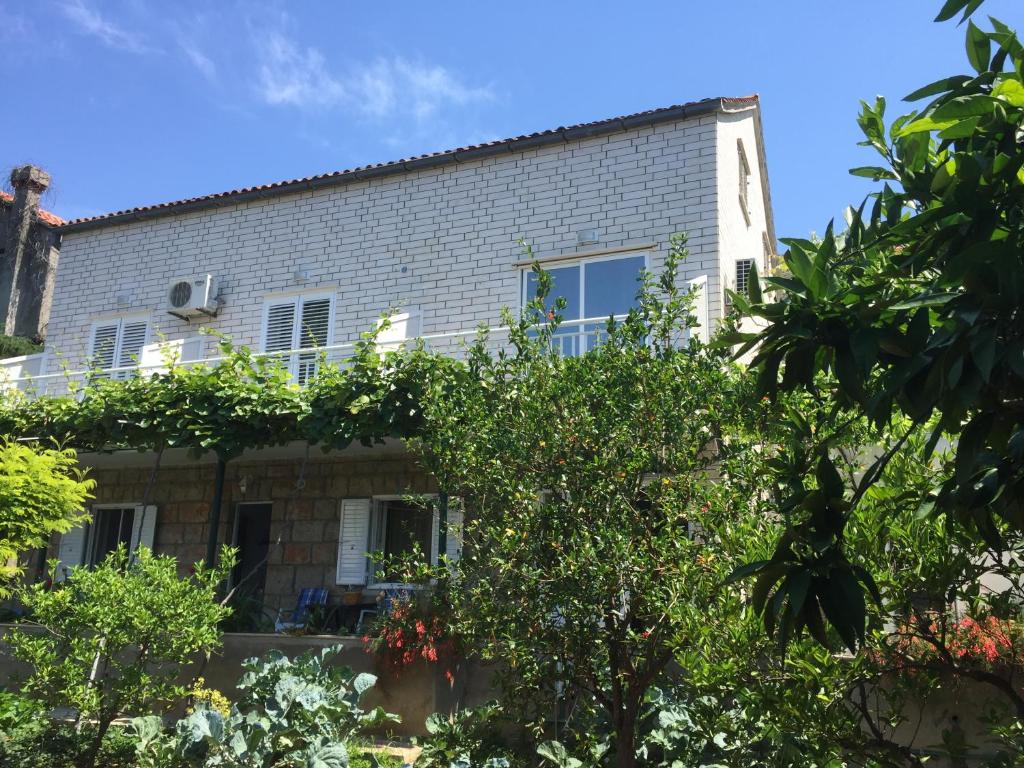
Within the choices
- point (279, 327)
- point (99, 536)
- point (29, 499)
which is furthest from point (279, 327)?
point (29, 499)

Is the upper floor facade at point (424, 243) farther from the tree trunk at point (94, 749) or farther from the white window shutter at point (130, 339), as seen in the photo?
the tree trunk at point (94, 749)

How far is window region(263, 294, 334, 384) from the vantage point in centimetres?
1439

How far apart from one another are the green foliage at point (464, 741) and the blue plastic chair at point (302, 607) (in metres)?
4.24

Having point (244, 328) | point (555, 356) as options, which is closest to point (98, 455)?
point (244, 328)

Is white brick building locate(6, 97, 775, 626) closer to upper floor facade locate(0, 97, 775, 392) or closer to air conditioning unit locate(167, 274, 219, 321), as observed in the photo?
upper floor facade locate(0, 97, 775, 392)

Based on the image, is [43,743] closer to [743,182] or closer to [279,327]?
[279,327]

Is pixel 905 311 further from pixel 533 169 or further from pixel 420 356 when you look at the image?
pixel 533 169

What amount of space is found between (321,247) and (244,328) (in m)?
1.87

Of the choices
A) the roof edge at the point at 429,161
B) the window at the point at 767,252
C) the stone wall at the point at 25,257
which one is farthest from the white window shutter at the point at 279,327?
the stone wall at the point at 25,257

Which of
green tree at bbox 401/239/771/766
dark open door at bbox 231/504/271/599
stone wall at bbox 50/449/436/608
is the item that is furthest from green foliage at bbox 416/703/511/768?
dark open door at bbox 231/504/271/599

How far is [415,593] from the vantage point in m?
9.12

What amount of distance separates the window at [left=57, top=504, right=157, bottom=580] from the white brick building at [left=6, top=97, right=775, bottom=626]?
36 millimetres

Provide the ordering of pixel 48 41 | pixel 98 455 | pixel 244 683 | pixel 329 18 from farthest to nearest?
pixel 98 455, pixel 48 41, pixel 329 18, pixel 244 683

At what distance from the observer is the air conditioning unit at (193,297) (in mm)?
14844
